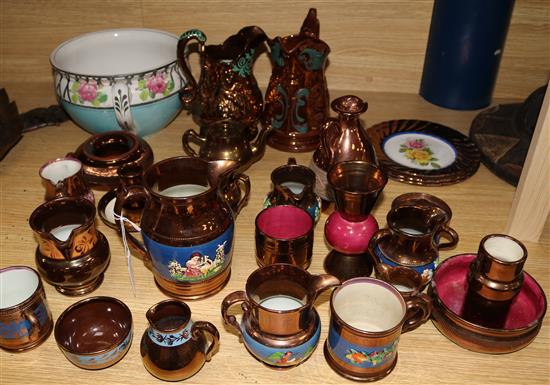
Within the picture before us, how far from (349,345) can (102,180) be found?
584mm

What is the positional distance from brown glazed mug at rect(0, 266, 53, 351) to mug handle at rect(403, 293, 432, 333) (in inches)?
19.9

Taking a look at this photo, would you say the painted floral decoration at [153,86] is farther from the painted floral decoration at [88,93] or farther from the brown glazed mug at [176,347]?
the brown glazed mug at [176,347]

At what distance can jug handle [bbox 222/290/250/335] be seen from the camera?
81 cm

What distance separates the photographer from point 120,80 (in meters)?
1.16

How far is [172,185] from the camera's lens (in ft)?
3.15

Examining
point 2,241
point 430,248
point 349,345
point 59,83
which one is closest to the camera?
point 349,345

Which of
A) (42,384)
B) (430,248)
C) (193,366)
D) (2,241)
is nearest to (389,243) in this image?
(430,248)

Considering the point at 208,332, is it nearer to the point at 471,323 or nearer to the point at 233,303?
the point at 233,303

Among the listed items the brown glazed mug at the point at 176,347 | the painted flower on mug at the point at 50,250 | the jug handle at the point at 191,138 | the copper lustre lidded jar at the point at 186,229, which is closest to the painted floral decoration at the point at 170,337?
the brown glazed mug at the point at 176,347

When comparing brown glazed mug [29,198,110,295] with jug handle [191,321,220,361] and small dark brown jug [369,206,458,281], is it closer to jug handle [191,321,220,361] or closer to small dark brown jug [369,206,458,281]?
jug handle [191,321,220,361]

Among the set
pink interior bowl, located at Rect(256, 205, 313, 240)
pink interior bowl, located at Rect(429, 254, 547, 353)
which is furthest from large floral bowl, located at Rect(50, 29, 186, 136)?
pink interior bowl, located at Rect(429, 254, 547, 353)

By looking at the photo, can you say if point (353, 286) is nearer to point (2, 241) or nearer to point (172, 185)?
point (172, 185)

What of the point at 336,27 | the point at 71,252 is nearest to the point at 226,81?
the point at 336,27

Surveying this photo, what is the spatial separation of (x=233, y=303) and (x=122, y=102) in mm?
546
